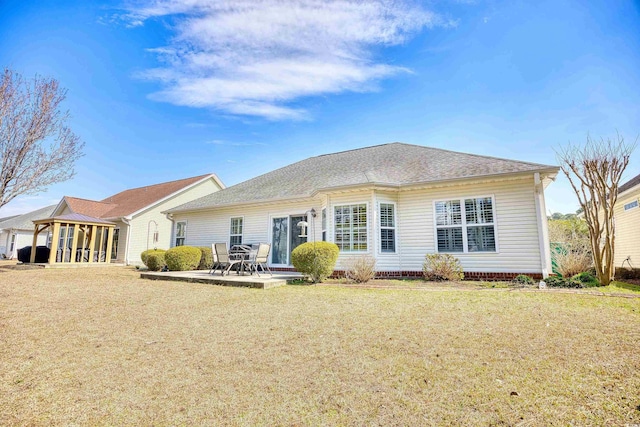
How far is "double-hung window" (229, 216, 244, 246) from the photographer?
13.6 metres

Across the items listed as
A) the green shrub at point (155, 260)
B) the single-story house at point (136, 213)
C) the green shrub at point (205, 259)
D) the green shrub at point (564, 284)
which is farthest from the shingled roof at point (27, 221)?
the green shrub at point (564, 284)

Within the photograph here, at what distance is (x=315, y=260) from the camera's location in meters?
8.46

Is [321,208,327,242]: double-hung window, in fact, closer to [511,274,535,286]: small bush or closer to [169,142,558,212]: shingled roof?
[169,142,558,212]: shingled roof

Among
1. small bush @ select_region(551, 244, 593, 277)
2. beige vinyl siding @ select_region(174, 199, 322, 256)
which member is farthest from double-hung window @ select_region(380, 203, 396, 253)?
small bush @ select_region(551, 244, 593, 277)

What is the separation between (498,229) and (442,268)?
Result: 2.06 meters

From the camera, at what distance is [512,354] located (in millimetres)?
A: 3279

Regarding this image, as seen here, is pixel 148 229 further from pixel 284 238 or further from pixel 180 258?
pixel 284 238

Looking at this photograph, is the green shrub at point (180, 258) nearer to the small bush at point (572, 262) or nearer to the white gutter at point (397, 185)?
the white gutter at point (397, 185)

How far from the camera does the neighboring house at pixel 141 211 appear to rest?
1858 centimetres

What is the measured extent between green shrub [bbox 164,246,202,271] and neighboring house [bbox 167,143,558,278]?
89.2 inches

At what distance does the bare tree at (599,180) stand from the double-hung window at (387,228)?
5.13 metres

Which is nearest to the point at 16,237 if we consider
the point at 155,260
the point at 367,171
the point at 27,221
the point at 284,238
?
the point at 27,221

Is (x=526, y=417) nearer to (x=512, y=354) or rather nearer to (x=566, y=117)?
(x=512, y=354)

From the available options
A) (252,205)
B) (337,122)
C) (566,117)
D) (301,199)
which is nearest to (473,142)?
(566,117)
